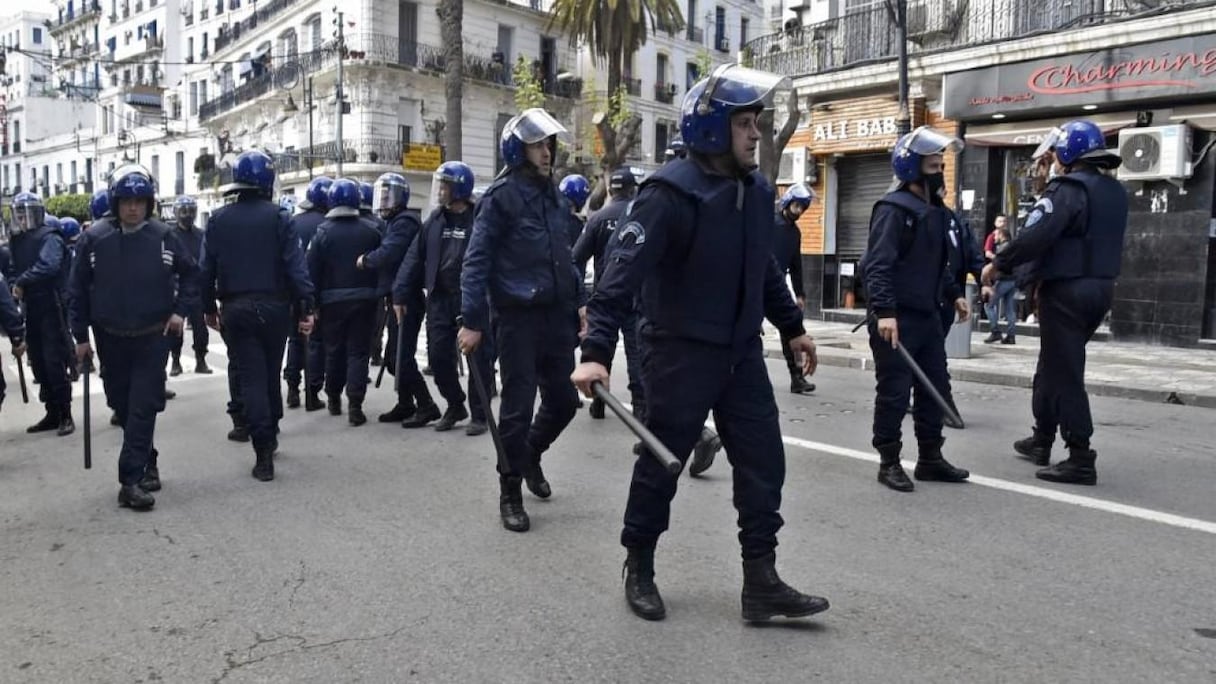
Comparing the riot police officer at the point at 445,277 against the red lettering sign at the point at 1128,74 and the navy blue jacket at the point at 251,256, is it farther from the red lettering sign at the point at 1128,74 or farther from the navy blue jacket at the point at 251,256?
the red lettering sign at the point at 1128,74

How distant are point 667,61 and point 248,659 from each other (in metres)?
48.9

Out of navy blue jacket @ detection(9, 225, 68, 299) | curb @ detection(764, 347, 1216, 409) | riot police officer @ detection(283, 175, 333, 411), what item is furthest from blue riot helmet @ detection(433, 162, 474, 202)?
curb @ detection(764, 347, 1216, 409)

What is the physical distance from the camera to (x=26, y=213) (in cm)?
838

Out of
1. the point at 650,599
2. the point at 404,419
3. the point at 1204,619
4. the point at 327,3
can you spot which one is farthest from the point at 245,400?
the point at 327,3

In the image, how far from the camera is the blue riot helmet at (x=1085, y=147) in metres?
6.01

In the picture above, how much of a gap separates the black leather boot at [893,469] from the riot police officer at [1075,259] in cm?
90

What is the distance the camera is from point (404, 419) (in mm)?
8320

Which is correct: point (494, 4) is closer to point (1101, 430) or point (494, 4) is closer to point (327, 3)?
point (327, 3)

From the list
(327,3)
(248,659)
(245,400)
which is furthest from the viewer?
(327,3)

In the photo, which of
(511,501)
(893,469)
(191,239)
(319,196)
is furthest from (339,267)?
(893,469)

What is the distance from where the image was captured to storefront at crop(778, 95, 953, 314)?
19.0 m

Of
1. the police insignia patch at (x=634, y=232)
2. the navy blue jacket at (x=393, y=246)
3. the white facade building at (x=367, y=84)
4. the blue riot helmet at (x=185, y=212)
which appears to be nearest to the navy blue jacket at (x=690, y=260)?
the police insignia patch at (x=634, y=232)

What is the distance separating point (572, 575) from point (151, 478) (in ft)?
9.96

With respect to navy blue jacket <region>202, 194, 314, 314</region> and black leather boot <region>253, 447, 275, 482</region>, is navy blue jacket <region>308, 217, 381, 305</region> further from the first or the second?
black leather boot <region>253, 447, 275, 482</region>
